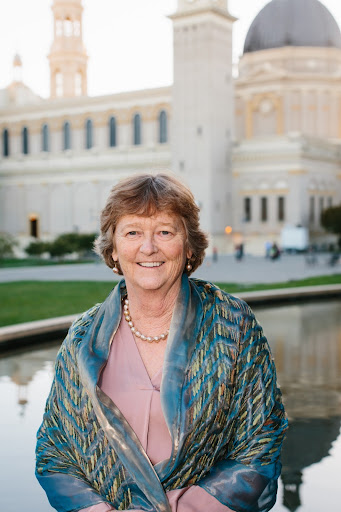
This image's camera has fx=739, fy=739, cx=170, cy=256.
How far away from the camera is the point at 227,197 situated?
45438mm

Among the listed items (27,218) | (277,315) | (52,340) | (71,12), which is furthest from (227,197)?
(52,340)

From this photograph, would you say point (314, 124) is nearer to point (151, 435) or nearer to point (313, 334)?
point (313, 334)

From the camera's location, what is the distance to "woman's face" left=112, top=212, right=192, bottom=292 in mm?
2336

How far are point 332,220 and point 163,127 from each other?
14.1 meters

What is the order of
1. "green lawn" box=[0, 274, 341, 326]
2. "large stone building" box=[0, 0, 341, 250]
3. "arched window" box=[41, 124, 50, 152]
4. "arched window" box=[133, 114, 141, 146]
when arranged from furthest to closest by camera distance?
1. "arched window" box=[41, 124, 50, 152]
2. "arched window" box=[133, 114, 141, 146]
3. "large stone building" box=[0, 0, 341, 250]
4. "green lawn" box=[0, 274, 341, 326]

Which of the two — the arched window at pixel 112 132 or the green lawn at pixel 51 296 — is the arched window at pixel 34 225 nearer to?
the arched window at pixel 112 132

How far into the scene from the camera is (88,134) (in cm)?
5238

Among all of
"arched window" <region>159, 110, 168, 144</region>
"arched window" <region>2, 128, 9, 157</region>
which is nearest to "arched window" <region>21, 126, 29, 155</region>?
"arched window" <region>2, 128, 9, 157</region>


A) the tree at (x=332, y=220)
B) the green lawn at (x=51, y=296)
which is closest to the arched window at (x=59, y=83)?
the tree at (x=332, y=220)

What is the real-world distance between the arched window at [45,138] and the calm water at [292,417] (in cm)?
4566

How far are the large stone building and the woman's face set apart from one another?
4042cm

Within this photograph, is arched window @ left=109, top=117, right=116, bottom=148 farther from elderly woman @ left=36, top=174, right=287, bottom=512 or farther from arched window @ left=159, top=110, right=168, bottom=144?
elderly woman @ left=36, top=174, right=287, bottom=512

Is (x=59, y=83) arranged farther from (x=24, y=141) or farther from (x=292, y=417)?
(x=292, y=417)

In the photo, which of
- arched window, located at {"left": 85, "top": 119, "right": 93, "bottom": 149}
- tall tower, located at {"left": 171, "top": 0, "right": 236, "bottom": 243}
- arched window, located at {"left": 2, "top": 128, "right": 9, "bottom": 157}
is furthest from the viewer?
arched window, located at {"left": 2, "top": 128, "right": 9, "bottom": 157}
